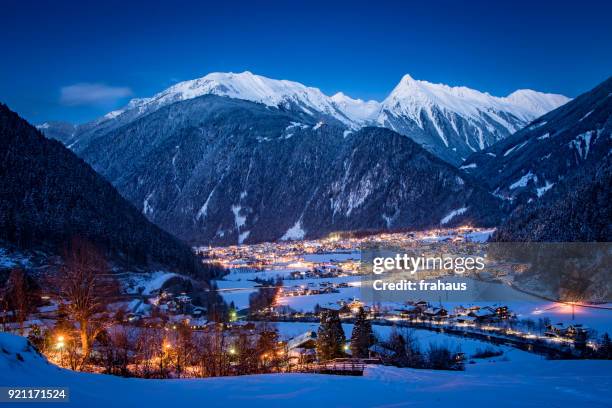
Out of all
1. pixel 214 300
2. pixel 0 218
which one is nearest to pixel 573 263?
pixel 214 300

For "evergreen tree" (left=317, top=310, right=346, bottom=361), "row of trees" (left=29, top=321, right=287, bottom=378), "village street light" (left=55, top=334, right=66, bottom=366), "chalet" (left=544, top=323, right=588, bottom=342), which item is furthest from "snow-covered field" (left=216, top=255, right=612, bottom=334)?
"village street light" (left=55, top=334, right=66, bottom=366)

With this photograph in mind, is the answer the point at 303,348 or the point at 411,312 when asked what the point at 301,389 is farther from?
the point at 411,312

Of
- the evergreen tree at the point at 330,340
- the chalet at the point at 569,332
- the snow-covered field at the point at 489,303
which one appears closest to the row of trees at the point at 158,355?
the evergreen tree at the point at 330,340

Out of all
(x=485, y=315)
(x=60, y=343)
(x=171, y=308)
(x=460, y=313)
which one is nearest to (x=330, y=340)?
(x=60, y=343)

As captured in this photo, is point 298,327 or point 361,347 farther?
point 298,327

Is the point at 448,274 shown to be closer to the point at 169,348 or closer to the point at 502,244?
the point at 502,244

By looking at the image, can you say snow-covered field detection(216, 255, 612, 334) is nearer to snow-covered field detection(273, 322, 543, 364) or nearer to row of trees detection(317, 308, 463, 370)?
snow-covered field detection(273, 322, 543, 364)
